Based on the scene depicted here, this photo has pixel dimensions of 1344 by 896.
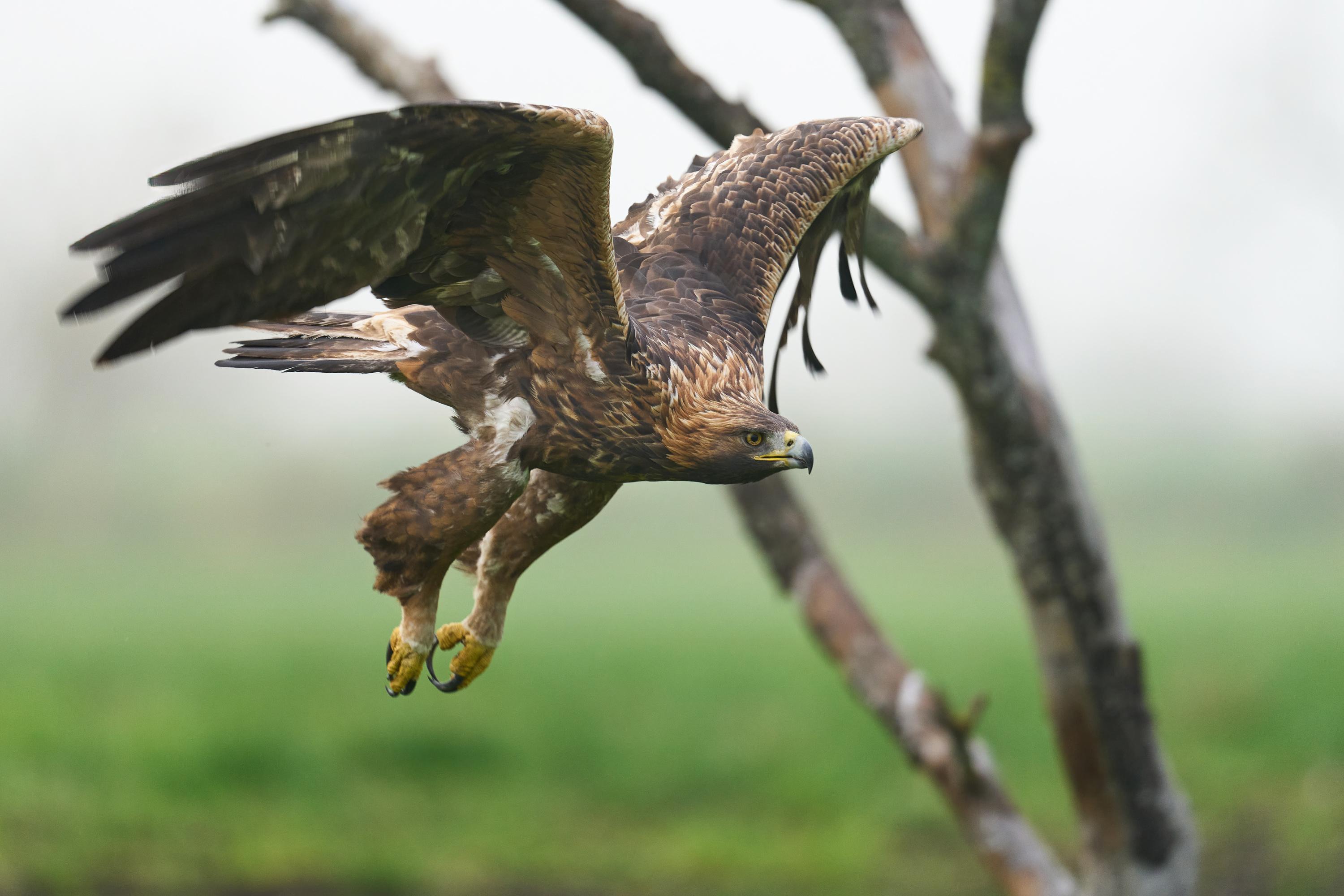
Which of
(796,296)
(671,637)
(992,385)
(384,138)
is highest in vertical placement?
(384,138)

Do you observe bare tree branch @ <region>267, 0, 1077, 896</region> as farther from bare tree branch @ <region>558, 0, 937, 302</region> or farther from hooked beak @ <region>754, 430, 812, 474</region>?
hooked beak @ <region>754, 430, 812, 474</region>

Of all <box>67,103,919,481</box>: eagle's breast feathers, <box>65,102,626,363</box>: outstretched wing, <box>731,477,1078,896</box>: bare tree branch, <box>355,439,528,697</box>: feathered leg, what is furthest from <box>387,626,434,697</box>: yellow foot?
<box>731,477,1078,896</box>: bare tree branch

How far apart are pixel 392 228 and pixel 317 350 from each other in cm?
60

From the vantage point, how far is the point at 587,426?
102 inches

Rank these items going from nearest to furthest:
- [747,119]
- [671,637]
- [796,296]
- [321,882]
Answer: [796,296] < [747,119] < [321,882] < [671,637]

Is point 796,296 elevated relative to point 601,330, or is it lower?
lower

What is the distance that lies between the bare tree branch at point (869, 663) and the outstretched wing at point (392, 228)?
310cm

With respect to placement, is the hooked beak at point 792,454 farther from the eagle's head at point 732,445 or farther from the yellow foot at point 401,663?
the yellow foot at point 401,663

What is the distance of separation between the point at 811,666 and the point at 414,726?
6.85 m

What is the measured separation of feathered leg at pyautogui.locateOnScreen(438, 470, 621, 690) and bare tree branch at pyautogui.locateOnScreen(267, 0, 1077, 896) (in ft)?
9.12

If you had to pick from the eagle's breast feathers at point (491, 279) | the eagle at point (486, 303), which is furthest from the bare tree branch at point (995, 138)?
the eagle's breast feathers at point (491, 279)

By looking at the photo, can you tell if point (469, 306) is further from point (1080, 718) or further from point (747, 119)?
point (1080, 718)

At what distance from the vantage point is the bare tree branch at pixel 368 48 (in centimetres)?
561

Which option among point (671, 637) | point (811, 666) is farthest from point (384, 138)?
point (671, 637)
